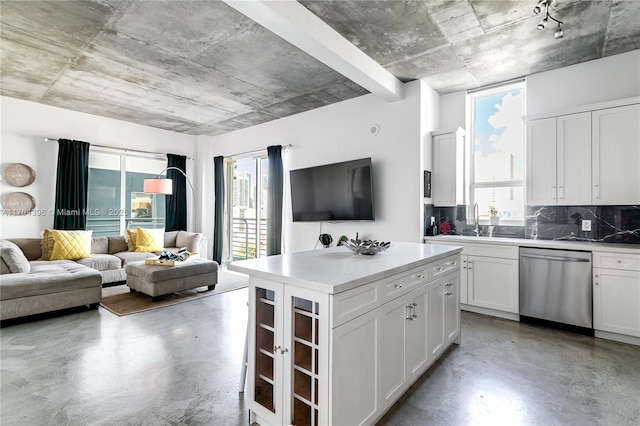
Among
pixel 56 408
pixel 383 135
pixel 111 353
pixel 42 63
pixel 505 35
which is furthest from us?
pixel 383 135

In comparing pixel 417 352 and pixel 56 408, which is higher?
pixel 417 352

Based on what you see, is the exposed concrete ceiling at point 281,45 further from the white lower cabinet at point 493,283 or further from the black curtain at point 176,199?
the white lower cabinet at point 493,283

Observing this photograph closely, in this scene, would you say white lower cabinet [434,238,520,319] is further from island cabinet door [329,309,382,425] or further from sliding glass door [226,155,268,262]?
sliding glass door [226,155,268,262]

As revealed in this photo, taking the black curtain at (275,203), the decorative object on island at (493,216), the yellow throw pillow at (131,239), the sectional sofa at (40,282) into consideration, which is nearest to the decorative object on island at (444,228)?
the decorative object on island at (493,216)

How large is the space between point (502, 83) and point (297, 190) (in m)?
3.34

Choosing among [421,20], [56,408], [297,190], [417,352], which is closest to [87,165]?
[297,190]

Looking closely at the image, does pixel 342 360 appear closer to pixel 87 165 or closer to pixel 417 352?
pixel 417 352

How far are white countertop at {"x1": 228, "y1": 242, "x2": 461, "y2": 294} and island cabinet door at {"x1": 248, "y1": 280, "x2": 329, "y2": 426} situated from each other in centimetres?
7

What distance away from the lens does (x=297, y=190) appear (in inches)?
208

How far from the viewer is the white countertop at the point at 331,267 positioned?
58.2 inches

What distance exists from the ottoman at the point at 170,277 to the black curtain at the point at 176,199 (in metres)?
2.24

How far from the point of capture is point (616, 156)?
3.20 meters

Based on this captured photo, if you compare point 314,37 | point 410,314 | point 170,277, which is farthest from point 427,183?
point 170,277

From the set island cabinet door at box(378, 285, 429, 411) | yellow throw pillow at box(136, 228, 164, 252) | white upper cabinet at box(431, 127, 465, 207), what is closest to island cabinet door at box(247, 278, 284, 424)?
island cabinet door at box(378, 285, 429, 411)
